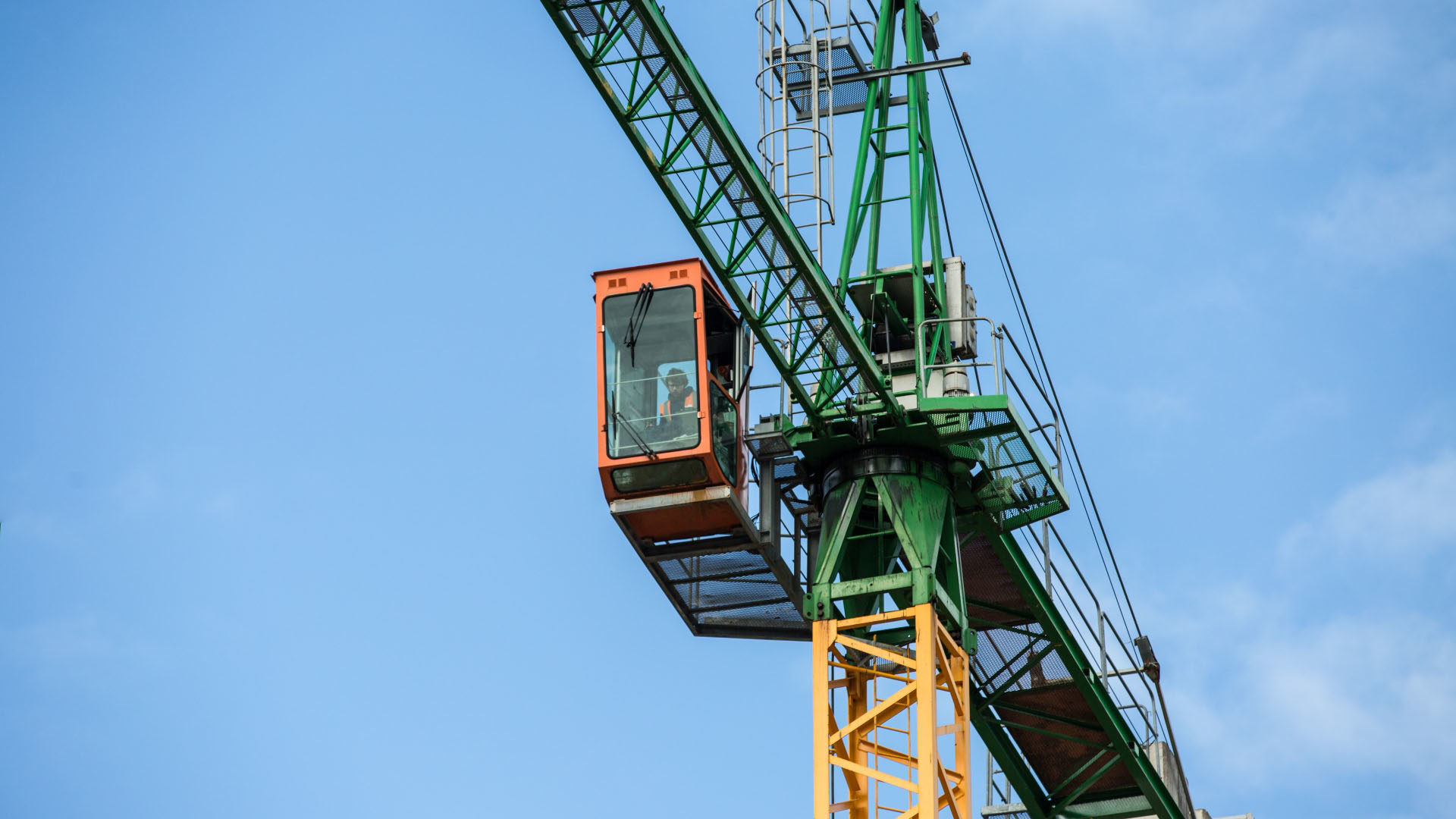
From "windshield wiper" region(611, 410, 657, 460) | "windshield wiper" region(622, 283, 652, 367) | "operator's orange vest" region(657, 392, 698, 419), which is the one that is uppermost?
"windshield wiper" region(622, 283, 652, 367)

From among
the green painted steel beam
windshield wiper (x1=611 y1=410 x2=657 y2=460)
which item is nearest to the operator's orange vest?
windshield wiper (x1=611 y1=410 x2=657 y2=460)

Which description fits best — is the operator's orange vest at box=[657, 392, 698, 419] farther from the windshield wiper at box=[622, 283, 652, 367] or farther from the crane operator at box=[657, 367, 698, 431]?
the windshield wiper at box=[622, 283, 652, 367]

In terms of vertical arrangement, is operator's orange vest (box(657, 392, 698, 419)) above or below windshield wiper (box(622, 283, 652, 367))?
below

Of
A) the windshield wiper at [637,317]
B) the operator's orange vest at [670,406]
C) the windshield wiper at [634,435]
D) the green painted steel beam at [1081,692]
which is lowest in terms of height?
the green painted steel beam at [1081,692]

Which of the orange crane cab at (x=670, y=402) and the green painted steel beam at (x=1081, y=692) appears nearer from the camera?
the orange crane cab at (x=670, y=402)

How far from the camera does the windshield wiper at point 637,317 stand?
27.3 meters

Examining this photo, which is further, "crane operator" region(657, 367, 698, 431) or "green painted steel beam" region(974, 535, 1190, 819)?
"green painted steel beam" region(974, 535, 1190, 819)

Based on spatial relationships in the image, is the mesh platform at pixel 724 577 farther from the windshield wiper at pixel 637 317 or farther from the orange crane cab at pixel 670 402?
the windshield wiper at pixel 637 317

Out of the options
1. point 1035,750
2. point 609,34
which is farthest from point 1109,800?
point 609,34

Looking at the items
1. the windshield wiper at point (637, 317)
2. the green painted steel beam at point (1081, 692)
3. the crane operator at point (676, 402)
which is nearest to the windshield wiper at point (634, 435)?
the crane operator at point (676, 402)

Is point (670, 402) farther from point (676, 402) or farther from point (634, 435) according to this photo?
point (634, 435)

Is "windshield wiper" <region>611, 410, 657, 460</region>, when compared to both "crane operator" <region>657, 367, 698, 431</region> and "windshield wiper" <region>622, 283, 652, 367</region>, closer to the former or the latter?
"crane operator" <region>657, 367, 698, 431</region>

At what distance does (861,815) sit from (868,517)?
3933 millimetres

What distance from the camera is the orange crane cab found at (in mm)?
26656
